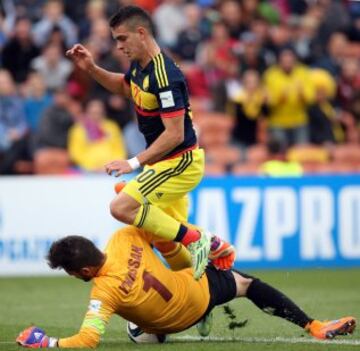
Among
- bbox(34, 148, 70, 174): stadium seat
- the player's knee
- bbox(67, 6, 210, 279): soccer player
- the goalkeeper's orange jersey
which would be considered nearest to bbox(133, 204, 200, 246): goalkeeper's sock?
bbox(67, 6, 210, 279): soccer player

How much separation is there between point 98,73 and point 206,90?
9.18 meters

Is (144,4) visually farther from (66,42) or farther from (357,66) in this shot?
(357,66)

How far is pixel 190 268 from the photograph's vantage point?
348 inches

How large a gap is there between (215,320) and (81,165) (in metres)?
7.14

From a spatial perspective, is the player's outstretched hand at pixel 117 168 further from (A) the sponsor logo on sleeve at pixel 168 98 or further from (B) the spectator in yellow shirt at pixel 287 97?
(B) the spectator in yellow shirt at pixel 287 97

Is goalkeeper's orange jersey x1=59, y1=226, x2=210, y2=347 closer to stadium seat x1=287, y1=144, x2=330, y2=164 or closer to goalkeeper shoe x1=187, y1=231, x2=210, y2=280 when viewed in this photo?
goalkeeper shoe x1=187, y1=231, x2=210, y2=280

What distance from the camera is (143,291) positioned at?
8.16 meters

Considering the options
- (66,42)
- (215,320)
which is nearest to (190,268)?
(215,320)

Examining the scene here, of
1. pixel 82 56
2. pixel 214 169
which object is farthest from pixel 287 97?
pixel 82 56

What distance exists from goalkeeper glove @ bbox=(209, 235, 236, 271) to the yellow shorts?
1.54 ft

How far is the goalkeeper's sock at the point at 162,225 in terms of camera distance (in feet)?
28.8

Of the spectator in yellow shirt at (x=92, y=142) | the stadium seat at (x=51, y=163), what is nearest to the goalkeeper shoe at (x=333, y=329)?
the stadium seat at (x=51, y=163)

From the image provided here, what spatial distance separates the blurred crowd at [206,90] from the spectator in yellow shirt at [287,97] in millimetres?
16

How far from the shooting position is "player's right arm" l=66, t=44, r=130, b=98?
956 cm
